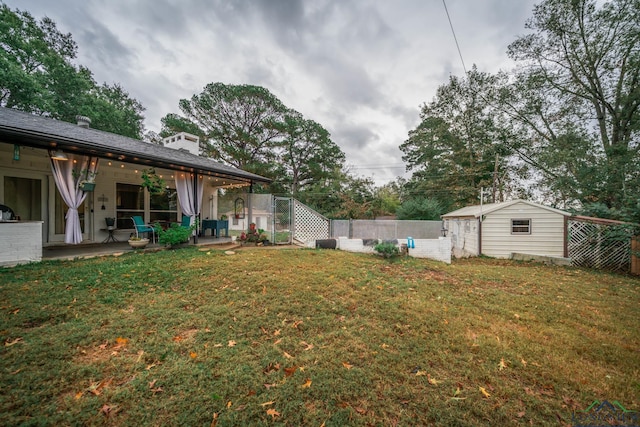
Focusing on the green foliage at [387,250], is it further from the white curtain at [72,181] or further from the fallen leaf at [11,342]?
the white curtain at [72,181]

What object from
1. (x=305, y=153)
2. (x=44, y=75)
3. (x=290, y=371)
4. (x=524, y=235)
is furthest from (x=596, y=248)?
(x=44, y=75)

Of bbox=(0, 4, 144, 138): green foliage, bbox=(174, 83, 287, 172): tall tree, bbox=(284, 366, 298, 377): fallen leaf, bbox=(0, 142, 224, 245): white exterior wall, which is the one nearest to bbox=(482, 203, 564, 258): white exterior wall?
bbox=(284, 366, 298, 377): fallen leaf

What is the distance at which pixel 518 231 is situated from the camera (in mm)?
10258

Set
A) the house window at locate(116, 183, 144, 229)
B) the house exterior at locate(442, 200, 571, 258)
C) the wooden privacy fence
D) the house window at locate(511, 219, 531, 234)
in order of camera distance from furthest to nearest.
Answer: the house window at locate(511, 219, 531, 234) < the house exterior at locate(442, 200, 571, 258) < the house window at locate(116, 183, 144, 229) < the wooden privacy fence

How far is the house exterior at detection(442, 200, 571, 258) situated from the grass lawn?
6133 millimetres

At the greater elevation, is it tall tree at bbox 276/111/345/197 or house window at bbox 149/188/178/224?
tall tree at bbox 276/111/345/197

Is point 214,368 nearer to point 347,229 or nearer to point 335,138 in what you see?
point 347,229

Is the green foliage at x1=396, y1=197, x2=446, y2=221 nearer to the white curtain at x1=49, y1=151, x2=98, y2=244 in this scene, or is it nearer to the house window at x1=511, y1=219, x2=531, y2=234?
the house window at x1=511, y1=219, x2=531, y2=234

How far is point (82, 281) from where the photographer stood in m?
3.99

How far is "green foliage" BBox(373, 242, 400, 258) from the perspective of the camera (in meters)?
7.28

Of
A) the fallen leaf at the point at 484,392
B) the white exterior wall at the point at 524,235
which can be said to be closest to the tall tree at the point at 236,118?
the white exterior wall at the point at 524,235

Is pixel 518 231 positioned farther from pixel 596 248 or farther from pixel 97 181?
pixel 97 181

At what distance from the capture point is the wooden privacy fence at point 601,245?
755 cm

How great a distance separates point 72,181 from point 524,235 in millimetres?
15797
